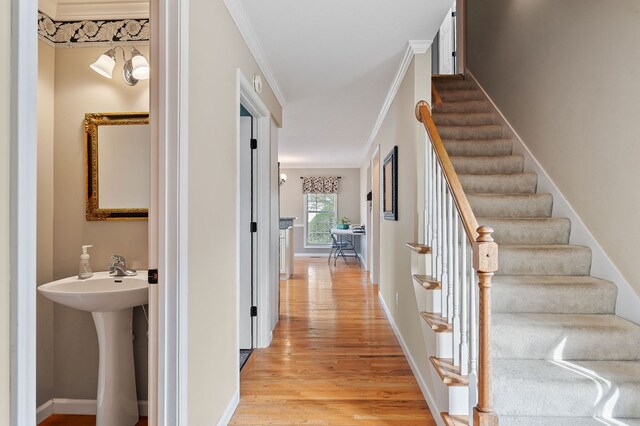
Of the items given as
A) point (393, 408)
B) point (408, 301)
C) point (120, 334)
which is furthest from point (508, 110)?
point (120, 334)

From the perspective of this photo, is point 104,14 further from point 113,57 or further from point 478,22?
point 478,22

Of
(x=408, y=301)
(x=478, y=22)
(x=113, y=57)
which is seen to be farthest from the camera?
(x=478, y=22)

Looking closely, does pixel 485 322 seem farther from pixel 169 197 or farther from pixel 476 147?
pixel 476 147

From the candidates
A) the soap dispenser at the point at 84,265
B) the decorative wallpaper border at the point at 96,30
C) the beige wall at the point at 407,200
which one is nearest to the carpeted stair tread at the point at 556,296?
the beige wall at the point at 407,200

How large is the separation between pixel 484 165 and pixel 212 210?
2.21 meters

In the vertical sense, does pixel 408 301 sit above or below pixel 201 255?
below

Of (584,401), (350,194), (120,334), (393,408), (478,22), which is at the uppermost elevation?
(478,22)

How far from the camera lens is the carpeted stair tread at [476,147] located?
9.93 ft

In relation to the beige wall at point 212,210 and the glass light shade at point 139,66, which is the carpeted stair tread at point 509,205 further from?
the glass light shade at point 139,66

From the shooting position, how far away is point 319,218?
380 inches

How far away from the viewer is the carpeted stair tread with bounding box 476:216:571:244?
7.48 ft

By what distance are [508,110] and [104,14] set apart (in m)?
3.12

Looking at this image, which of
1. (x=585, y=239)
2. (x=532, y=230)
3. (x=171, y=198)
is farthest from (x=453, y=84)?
(x=171, y=198)

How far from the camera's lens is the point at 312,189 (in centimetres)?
946
